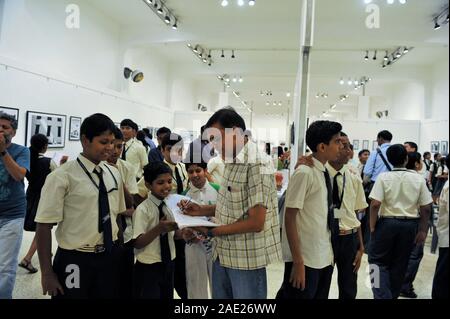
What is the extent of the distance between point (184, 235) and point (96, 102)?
5413 millimetres

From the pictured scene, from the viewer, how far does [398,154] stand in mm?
2398

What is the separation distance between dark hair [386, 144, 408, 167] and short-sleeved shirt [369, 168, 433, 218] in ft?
0.23

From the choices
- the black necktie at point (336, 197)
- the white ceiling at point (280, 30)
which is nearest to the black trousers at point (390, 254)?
the black necktie at point (336, 197)

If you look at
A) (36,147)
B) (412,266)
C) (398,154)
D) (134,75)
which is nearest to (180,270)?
(398,154)

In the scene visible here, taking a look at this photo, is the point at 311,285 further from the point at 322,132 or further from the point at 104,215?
the point at 104,215

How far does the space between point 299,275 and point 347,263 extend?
0.61 m

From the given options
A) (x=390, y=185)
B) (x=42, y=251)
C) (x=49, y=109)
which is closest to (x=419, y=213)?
(x=390, y=185)

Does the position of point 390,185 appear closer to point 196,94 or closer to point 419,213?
point 419,213

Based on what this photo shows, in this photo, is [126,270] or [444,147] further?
[126,270]

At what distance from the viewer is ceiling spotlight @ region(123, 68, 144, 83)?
7.27 m

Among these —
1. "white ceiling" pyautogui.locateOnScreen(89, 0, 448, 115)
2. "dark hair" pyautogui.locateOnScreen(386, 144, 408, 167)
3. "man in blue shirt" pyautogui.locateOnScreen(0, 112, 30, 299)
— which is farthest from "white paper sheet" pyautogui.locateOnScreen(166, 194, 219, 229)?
"white ceiling" pyautogui.locateOnScreen(89, 0, 448, 115)

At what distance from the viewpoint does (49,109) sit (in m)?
5.26

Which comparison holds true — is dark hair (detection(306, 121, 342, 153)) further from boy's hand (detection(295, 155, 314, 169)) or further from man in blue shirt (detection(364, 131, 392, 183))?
man in blue shirt (detection(364, 131, 392, 183))
